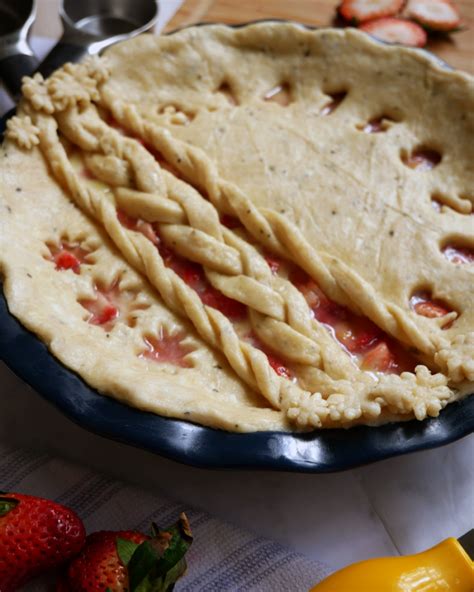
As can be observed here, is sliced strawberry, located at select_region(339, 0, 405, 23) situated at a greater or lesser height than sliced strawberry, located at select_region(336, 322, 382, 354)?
greater

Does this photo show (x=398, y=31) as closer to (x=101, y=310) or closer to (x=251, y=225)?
(x=251, y=225)

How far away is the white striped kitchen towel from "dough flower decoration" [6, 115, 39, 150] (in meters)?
0.69

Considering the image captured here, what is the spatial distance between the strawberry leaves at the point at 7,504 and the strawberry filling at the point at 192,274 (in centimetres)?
56

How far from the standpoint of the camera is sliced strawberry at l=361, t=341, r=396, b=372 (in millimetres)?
1561

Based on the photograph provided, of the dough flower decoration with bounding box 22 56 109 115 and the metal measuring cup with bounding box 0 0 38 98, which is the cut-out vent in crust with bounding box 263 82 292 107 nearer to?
the dough flower decoration with bounding box 22 56 109 115

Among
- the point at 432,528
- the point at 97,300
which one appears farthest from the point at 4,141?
the point at 432,528

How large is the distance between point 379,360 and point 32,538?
71cm

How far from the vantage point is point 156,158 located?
6.34 ft

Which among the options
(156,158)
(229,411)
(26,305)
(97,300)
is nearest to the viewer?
(229,411)

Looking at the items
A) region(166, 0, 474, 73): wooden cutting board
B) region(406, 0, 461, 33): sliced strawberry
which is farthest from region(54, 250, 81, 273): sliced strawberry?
region(406, 0, 461, 33): sliced strawberry

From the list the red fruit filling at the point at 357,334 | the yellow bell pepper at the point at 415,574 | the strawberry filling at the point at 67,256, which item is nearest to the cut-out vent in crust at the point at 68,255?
the strawberry filling at the point at 67,256

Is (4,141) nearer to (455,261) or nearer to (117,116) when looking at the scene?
(117,116)

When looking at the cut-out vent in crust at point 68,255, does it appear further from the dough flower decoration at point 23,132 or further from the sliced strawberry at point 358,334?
the sliced strawberry at point 358,334

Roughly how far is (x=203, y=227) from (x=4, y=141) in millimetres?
518
